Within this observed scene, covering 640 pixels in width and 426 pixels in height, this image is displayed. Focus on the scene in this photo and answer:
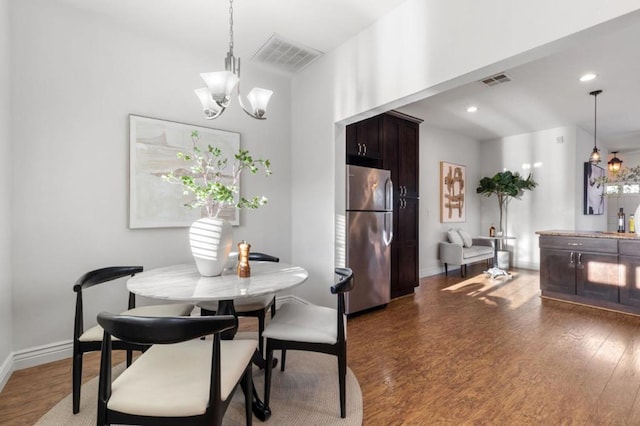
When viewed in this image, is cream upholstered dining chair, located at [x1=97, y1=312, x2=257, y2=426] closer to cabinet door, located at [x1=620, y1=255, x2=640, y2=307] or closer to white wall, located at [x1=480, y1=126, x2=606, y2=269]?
cabinet door, located at [x1=620, y1=255, x2=640, y2=307]

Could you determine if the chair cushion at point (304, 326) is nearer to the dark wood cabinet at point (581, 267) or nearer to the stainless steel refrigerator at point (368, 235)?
the stainless steel refrigerator at point (368, 235)

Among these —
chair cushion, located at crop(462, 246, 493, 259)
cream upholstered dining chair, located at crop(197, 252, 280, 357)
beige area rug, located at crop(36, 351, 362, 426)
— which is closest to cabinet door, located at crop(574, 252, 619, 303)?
chair cushion, located at crop(462, 246, 493, 259)

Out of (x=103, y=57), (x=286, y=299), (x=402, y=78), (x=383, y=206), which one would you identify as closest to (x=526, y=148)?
(x=383, y=206)

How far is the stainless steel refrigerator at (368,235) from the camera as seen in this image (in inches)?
129

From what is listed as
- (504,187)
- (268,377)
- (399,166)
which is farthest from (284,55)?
(504,187)

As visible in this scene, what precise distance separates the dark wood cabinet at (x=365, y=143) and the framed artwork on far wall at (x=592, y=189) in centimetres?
489

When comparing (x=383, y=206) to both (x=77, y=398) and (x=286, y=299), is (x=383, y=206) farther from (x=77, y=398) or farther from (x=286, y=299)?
(x=77, y=398)

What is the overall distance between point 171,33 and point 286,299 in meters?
3.12

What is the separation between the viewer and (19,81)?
227 cm

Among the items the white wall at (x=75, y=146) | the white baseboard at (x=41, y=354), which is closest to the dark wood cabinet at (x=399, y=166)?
the white wall at (x=75, y=146)

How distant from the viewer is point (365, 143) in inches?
149

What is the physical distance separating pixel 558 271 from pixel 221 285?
447 cm

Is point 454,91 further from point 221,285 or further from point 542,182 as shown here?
point 221,285

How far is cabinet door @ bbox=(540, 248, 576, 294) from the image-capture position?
390 cm
